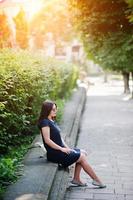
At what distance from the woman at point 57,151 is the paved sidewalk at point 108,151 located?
0.23 meters

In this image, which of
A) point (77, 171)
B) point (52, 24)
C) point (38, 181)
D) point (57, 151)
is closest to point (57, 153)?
point (57, 151)

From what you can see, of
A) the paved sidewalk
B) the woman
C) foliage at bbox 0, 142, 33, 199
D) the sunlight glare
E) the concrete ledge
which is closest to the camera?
the concrete ledge

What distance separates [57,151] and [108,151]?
3651mm

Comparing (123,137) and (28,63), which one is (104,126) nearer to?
(123,137)

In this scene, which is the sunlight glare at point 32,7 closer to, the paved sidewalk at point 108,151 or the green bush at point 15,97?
the paved sidewalk at point 108,151

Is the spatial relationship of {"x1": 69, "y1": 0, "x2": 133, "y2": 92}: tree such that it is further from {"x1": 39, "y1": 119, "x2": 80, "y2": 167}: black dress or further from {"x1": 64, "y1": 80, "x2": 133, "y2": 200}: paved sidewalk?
{"x1": 39, "y1": 119, "x2": 80, "y2": 167}: black dress

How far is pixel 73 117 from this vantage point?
628 inches

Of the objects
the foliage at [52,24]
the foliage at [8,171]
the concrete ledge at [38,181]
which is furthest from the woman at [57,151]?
the foliage at [52,24]

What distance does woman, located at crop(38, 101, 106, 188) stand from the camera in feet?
25.1

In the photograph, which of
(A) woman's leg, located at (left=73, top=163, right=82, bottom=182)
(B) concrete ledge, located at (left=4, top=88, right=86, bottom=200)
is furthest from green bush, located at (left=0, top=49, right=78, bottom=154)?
(A) woman's leg, located at (left=73, top=163, right=82, bottom=182)

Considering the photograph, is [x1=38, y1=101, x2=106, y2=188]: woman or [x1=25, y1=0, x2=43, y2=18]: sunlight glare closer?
[x1=38, y1=101, x2=106, y2=188]: woman

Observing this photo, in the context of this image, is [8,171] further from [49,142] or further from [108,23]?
[108,23]

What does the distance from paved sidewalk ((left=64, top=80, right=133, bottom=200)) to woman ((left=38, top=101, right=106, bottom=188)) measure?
0.74ft

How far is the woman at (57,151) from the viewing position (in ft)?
25.1
